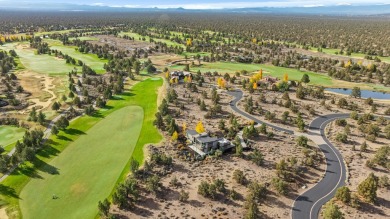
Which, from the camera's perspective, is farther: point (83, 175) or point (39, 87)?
point (39, 87)

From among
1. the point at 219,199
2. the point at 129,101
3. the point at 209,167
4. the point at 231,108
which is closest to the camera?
the point at 219,199

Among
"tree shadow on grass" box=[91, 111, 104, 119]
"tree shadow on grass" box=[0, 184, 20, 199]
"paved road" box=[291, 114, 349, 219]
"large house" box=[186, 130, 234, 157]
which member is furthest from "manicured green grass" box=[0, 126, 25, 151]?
"paved road" box=[291, 114, 349, 219]

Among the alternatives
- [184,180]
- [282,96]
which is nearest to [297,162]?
[184,180]

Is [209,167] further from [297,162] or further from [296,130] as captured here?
[296,130]

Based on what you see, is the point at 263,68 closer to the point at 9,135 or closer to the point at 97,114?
the point at 97,114


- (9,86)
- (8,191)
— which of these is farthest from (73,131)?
(9,86)

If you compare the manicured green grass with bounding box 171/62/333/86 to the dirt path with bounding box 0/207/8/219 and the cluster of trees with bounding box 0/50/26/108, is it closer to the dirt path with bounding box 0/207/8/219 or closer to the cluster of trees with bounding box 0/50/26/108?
the cluster of trees with bounding box 0/50/26/108
